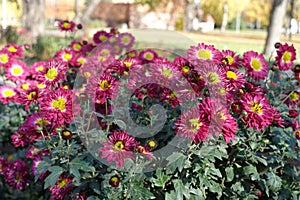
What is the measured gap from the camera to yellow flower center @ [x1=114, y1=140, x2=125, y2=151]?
5.53 ft

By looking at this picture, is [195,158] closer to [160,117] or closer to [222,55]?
[160,117]

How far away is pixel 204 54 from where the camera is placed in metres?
1.96

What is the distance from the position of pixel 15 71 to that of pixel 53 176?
142cm

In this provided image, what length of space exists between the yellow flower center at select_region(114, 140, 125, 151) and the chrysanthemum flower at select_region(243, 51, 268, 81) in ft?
2.79

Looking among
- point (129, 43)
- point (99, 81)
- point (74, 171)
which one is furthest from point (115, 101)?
point (129, 43)

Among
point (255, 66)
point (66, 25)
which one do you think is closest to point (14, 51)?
point (66, 25)

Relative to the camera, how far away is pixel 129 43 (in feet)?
10.3

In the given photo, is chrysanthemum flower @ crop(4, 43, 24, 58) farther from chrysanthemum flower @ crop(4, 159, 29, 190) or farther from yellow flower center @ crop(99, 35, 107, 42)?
chrysanthemum flower @ crop(4, 159, 29, 190)

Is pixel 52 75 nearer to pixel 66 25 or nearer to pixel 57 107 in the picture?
pixel 57 107

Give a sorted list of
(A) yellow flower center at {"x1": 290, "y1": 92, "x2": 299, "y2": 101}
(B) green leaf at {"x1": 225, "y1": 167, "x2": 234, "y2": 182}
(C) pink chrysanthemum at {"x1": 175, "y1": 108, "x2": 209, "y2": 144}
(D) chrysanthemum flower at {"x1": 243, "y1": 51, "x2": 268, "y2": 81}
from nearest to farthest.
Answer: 1. (C) pink chrysanthemum at {"x1": 175, "y1": 108, "x2": 209, "y2": 144}
2. (B) green leaf at {"x1": 225, "y1": 167, "x2": 234, "y2": 182}
3. (D) chrysanthemum flower at {"x1": 243, "y1": 51, "x2": 268, "y2": 81}
4. (A) yellow flower center at {"x1": 290, "y1": 92, "x2": 299, "y2": 101}

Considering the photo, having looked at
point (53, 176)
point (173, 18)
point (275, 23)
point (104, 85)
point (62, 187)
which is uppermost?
point (173, 18)

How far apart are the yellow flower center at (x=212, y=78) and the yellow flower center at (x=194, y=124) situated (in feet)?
0.77

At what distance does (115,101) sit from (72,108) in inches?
9.4

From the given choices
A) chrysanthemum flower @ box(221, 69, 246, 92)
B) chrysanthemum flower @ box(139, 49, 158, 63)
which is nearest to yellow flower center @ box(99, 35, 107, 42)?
chrysanthemum flower @ box(139, 49, 158, 63)
